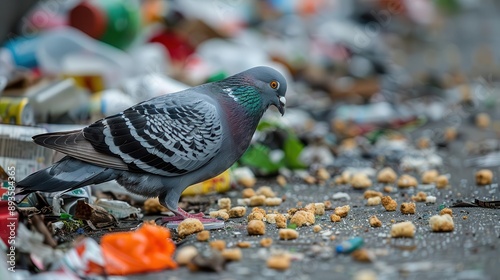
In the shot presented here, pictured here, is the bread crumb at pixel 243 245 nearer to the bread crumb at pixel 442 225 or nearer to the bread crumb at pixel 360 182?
the bread crumb at pixel 442 225

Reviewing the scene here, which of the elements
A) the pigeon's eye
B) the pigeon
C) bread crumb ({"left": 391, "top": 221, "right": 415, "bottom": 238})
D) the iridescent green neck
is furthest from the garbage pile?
the pigeon's eye

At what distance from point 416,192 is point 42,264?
265 centimetres

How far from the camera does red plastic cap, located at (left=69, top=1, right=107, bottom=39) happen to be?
777cm

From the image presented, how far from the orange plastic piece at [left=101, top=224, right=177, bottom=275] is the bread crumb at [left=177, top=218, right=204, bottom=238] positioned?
564 millimetres

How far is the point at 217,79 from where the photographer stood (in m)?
5.63

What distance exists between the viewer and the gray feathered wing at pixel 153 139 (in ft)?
11.5

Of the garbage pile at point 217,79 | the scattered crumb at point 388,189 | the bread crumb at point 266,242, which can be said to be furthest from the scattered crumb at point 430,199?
the bread crumb at point 266,242

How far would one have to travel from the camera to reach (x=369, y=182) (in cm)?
496

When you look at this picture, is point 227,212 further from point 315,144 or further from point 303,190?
point 315,144

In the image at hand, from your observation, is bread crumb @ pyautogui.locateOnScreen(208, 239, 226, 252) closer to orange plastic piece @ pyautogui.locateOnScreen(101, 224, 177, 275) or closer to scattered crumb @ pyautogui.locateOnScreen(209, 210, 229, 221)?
orange plastic piece @ pyautogui.locateOnScreen(101, 224, 177, 275)

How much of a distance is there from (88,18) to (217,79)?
8.89 ft

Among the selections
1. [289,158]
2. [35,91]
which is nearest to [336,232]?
[289,158]

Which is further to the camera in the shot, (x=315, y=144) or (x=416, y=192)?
(x=315, y=144)

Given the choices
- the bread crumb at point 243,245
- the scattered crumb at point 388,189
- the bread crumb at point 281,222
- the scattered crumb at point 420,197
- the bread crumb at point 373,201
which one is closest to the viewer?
the bread crumb at point 243,245
